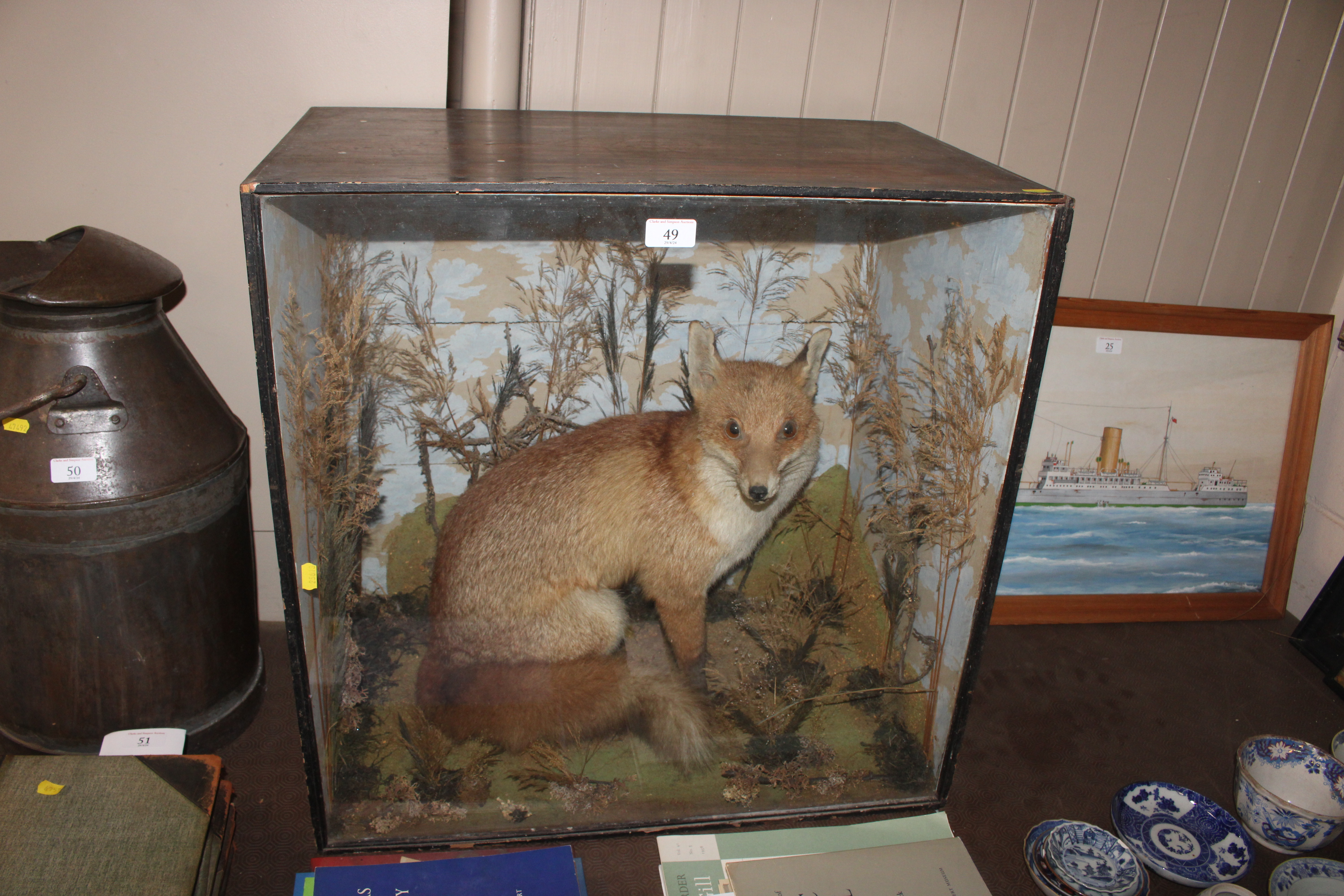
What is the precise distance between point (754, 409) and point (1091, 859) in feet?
4.90

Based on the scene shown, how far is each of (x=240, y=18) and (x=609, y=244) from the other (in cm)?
134

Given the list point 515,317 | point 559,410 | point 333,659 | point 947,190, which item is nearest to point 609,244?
point 515,317

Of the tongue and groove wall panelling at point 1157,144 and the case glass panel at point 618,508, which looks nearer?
the case glass panel at point 618,508

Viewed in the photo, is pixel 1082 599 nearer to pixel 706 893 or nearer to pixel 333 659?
pixel 706 893

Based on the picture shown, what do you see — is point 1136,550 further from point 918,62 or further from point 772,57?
point 772,57

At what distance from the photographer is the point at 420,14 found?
228cm

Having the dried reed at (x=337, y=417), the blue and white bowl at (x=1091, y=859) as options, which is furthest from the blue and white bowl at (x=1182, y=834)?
the dried reed at (x=337, y=417)

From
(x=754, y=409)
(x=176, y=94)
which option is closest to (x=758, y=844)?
(x=754, y=409)

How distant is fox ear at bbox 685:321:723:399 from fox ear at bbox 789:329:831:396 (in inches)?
7.6

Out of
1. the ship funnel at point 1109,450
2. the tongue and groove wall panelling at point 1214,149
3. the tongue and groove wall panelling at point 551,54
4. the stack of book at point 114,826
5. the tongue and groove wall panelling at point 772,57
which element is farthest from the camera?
the ship funnel at point 1109,450

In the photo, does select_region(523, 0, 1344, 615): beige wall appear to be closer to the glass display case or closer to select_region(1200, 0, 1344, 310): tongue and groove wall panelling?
select_region(1200, 0, 1344, 310): tongue and groove wall panelling

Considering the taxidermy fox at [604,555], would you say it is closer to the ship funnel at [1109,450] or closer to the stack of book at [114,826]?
the stack of book at [114,826]

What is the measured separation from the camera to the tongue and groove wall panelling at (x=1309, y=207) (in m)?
2.77

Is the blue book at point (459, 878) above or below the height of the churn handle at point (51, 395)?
below
